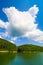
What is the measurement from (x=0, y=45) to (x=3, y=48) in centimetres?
575

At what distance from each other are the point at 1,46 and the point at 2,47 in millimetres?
2034

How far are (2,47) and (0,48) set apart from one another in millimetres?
5182

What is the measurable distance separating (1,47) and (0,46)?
1.81 meters

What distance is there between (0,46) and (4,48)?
5835mm

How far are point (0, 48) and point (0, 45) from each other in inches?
270

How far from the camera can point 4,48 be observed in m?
199

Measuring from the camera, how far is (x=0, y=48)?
636ft

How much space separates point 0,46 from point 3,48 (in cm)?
460

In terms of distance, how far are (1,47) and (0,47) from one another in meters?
2.04

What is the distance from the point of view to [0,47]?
196000 millimetres

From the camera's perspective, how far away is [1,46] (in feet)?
655

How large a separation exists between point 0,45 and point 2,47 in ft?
12.7

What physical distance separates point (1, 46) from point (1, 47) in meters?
2.09
